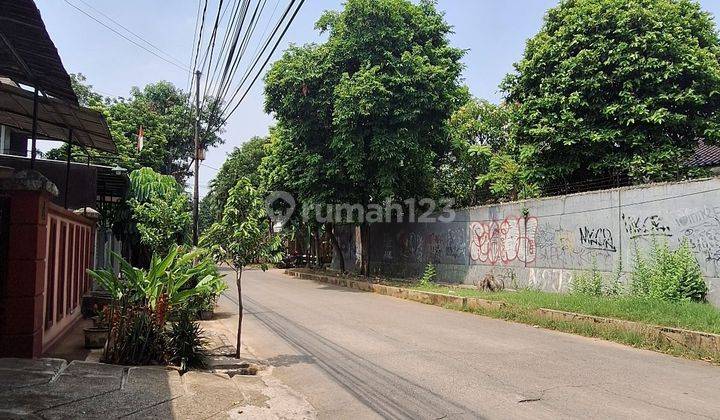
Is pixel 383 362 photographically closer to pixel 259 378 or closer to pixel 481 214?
pixel 259 378

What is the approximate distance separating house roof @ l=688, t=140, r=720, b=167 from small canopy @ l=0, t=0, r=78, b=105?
59.6 ft

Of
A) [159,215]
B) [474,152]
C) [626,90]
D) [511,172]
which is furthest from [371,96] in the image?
[159,215]

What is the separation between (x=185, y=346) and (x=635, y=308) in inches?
346

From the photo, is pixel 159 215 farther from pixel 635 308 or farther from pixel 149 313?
pixel 635 308

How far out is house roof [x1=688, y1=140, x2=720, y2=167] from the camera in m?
18.8

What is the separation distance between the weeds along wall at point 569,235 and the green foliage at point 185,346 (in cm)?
1069

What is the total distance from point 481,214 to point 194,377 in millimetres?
14463

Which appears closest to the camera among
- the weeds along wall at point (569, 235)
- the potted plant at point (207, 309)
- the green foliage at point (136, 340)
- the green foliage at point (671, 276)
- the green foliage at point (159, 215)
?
the green foliage at point (136, 340)

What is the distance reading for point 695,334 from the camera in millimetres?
9320

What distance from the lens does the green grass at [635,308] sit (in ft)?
32.6

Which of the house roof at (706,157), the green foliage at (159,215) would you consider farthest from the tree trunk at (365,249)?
the house roof at (706,157)

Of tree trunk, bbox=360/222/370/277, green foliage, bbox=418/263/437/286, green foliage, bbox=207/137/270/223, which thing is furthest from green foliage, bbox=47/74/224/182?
green foliage, bbox=418/263/437/286

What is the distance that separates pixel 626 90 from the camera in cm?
1669

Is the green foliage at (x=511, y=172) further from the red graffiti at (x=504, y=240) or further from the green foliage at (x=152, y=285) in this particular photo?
the green foliage at (x=152, y=285)
